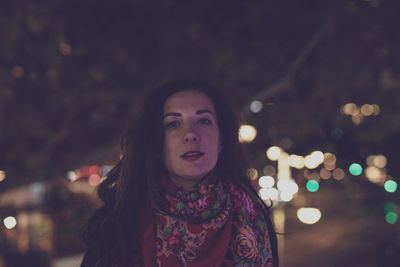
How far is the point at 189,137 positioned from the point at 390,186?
7384 millimetres

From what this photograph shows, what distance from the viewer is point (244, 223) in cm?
208

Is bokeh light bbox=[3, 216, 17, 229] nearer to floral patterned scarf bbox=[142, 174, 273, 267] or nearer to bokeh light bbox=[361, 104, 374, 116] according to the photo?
floral patterned scarf bbox=[142, 174, 273, 267]

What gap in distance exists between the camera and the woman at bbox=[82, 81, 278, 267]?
196cm

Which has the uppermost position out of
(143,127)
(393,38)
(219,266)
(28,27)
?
(393,38)

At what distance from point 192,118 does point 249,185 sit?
2.02ft

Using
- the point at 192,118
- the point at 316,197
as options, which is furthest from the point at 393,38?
the point at 316,197

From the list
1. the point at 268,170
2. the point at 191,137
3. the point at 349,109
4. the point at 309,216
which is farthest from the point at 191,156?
the point at 309,216

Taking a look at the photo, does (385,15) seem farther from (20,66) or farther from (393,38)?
(20,66)

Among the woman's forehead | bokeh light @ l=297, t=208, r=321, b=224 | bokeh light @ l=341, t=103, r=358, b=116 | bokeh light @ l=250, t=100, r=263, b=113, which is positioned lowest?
bokeh light @ l=297, t=208, r=321, b=224

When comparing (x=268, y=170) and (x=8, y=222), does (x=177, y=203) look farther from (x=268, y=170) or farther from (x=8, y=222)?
(x=268, y=170)

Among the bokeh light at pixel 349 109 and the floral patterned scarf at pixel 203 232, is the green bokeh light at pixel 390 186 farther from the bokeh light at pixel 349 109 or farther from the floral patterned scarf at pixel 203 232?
the floral patterned scarf at pixel 203 232

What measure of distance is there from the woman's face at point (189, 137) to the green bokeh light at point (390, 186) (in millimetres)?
7010

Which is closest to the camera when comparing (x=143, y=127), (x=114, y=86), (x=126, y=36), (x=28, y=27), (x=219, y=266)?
(x=219, y=266)

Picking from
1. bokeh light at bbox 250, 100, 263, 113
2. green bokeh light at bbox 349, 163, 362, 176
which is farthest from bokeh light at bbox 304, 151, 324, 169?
bokeh light at bbox 250, 100, 263, 113
